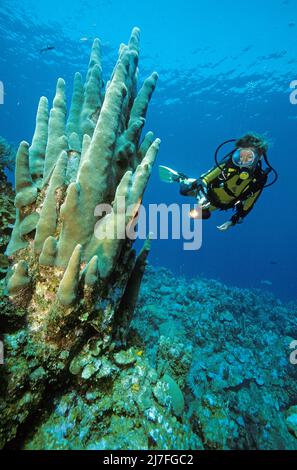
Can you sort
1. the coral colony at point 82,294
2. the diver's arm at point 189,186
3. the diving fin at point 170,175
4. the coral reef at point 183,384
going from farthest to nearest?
the diving fin at point 170,175 < the diver's arm at point 189,186 < the coral reef at point 183,384 < the coral colony at point 82,294

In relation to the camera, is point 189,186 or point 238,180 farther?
point 189,186

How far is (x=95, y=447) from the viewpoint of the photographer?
225 cm

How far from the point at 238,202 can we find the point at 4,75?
41.8 meters

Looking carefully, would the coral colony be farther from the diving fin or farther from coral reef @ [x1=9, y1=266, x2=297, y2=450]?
the diving fin

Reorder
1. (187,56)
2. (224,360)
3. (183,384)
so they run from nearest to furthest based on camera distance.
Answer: (183,384) < (224,360) < (187,56)

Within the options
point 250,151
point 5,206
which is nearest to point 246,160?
point 250,151

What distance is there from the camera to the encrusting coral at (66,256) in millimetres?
2295

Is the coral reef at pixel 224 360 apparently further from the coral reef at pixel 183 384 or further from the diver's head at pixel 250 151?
the diver's head at pixel 250 151

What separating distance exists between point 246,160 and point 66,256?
3820mm

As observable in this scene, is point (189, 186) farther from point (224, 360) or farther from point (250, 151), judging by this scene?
point (224, 360)

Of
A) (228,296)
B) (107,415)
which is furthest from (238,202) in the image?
(228,296)

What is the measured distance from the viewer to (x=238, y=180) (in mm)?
5066

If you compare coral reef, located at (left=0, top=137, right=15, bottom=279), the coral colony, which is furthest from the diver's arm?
coral reef, located at (left=0, top=137, right=15, bottom=279)

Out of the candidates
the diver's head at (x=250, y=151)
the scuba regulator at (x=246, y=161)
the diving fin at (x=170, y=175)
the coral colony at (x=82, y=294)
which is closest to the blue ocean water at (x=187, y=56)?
the diving fin at (x=170, y=175)
